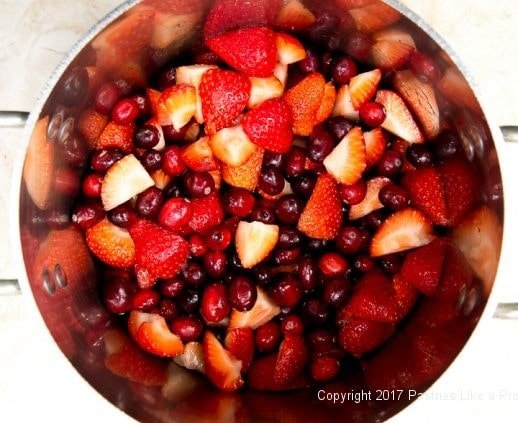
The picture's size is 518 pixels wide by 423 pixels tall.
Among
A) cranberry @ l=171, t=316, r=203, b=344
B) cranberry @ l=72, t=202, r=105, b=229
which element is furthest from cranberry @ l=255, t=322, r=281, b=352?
cranberry @ l=72, t=202, r=105, b=229

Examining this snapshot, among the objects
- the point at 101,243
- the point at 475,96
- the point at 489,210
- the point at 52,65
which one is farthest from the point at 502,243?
the point at 52,65

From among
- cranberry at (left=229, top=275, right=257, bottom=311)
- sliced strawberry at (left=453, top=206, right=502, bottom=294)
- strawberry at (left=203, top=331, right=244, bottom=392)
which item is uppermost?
sliced strawberry at (left=453, top=206, right=502, bottom=294)

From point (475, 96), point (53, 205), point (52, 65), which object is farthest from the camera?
point (52, 65)

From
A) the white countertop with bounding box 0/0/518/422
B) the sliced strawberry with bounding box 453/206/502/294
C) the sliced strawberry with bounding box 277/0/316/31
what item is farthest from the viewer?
the white countertop with bounding box 0/0/518/422

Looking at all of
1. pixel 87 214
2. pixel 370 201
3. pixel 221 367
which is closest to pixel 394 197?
pixel 370 201

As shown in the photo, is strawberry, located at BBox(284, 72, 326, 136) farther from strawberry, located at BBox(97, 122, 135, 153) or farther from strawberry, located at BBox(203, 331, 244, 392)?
strawberry, located at BBox(203, 331, 244, 392)

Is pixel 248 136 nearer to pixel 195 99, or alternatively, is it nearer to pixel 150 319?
pixel 195 99

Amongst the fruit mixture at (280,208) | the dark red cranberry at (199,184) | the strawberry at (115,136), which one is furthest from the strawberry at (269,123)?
the strawberry at (115,136)
